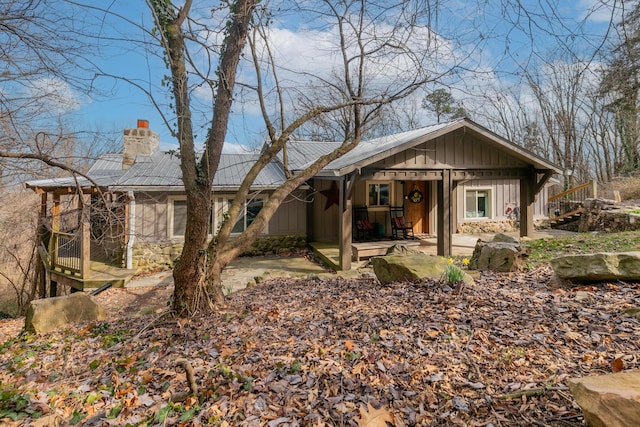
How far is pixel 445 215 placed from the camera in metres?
9.69

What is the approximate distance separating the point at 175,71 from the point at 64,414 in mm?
3656

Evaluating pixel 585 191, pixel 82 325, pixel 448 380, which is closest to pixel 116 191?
pixel 82 325

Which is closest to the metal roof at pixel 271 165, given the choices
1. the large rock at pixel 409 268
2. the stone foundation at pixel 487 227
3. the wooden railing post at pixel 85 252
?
the wooden railing post at pixel 85 252

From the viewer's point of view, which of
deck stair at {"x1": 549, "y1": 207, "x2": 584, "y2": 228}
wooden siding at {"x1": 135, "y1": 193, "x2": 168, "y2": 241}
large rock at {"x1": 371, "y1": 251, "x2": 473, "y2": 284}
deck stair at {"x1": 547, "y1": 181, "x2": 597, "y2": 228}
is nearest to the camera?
large rock at {"x1": 371, "y1": 251, "x2": 473, "y2": 284}

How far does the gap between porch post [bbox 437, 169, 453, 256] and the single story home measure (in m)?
0.03

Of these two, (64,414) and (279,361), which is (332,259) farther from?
(64,414)

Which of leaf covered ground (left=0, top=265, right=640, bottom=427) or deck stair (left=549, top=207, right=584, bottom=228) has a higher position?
deck stair (left=549, top=207, right=584, bottom=228)

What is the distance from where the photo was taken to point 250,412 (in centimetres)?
247

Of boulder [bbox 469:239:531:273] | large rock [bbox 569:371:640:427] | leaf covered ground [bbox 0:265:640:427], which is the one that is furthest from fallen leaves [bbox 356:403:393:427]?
boulder [bbox 469:239:531:273]

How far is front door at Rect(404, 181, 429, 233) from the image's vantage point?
1316 centimetres

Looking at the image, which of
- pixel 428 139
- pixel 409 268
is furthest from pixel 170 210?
pixel 409 268

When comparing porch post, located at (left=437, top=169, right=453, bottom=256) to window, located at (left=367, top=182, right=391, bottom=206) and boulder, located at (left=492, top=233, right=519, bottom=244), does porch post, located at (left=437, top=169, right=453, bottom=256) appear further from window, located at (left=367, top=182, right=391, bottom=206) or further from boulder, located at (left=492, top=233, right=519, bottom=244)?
window, located at (left=367, top=182, right=391, bottom=206)

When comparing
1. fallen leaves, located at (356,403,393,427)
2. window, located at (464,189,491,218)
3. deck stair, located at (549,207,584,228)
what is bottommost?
fallen leaves, located at (356,403,393,427)

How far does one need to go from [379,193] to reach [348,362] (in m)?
10.3
